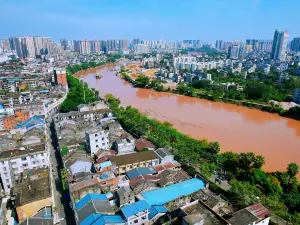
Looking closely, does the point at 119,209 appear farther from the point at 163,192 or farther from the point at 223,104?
the point at 223,104

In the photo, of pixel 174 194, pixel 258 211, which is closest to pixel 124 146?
Result: pixel 174 194

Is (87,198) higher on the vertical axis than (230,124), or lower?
higher

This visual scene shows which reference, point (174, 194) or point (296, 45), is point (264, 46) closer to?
point (296, 45)

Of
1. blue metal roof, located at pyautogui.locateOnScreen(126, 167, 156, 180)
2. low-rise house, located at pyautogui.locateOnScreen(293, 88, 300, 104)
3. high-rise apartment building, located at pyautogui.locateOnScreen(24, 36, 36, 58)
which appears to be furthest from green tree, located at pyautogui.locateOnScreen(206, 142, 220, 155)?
high-rise apartment building, located at pyautogui.locateOnScreen(24, 36, 36, 58)

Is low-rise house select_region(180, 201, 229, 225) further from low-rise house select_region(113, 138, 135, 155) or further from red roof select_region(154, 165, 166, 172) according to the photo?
low-rise house select_region(113, 138, 135, 155)

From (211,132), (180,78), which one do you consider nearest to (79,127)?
(211,132)

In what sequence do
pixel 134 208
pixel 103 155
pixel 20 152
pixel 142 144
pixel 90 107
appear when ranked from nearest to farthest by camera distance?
1. pixel 134 208
2. pixel 20 152
3. pixel 103 155
4. pixel 142 144
5. pixel 90 107

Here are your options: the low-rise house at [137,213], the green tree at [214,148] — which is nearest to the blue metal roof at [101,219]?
the low-rise house at [137,213]
